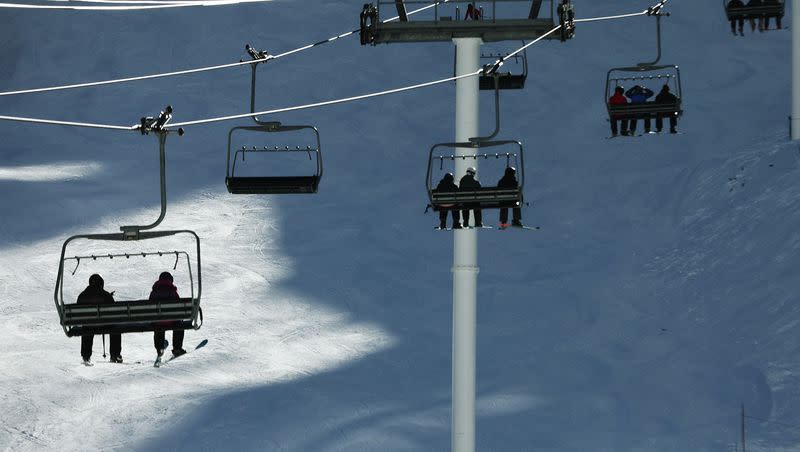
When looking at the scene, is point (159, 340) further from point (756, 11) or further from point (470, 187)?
point (756, 11)

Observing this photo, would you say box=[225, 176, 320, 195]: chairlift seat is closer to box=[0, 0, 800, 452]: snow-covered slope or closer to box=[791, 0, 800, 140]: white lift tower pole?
box=[0, 0, 800, 452]: snow-covered slope

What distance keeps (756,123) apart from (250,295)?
11.3 meters

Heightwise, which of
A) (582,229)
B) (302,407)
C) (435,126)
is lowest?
(302,407)

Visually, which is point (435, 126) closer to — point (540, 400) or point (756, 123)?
point (756, 123)

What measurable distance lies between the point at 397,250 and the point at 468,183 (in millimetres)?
12986

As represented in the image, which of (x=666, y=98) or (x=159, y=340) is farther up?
(x=666, y=98)

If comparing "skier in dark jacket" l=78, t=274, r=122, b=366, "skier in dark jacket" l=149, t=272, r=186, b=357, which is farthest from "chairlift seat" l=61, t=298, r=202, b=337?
"skier in dark jacket" l=149, t=272, r=186, b=357

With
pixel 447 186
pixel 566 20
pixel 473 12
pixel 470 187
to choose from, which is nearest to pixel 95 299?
pixel 447 186

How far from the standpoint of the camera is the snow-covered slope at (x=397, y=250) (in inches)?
788

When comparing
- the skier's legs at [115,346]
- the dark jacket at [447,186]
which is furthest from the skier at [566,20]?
the skier's legs at [115,346]

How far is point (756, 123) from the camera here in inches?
1171

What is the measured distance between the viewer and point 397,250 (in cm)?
2634

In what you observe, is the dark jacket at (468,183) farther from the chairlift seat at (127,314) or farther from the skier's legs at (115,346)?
the skier's legs at (115,346)

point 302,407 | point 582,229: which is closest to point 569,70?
point 582,229
